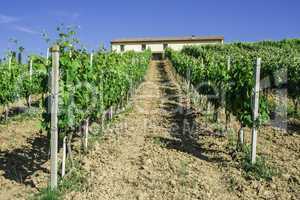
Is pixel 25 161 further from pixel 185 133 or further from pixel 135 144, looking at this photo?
pixel 185 133

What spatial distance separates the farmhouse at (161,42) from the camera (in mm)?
65375

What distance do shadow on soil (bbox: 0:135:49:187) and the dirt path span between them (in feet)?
3.03

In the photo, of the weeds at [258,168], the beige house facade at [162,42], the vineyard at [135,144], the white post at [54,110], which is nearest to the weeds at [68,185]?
the vineyard at [135,144]

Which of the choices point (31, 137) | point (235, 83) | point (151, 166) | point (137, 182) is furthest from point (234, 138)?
point (31, 137)

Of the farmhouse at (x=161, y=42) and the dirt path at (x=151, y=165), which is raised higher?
the farmhouse at (x=161, y=42)

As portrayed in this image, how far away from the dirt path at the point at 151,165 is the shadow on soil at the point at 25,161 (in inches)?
36.4

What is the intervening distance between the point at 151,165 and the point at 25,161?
2.35m

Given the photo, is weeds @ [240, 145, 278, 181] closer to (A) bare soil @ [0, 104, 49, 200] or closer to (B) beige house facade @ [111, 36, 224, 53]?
(A) bare soil @ [0, 104, 49, 200]

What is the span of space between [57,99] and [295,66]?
12016mm

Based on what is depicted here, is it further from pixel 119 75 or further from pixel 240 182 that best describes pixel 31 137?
pixel 240 182

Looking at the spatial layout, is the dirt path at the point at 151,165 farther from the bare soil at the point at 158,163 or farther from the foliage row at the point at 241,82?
the foliage row at the point at 241,82

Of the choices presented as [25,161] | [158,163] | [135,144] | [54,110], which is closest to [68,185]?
[54,110]

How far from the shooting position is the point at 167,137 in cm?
934

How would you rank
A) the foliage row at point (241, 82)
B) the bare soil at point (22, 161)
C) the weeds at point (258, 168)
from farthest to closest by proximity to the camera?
the foliage row at point (241, 82), the weeds at point (258, 168), the bare soil at point (22, 161)
